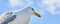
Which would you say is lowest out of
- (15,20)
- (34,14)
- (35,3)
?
(15,20)

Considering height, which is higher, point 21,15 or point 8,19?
point 21,15

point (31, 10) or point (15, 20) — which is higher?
point (31, 10)

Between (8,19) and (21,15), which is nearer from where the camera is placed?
(8,19)

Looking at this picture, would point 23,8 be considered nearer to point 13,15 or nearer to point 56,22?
point 13,15

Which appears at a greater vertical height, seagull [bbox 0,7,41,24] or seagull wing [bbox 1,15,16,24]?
seagull [bbox 0,7,41,24]

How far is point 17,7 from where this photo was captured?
1.33m

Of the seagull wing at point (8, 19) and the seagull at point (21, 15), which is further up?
the seagull at point (21, 15)

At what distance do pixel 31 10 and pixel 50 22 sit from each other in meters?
0.23

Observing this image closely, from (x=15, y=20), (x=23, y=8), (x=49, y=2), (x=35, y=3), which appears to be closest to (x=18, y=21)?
(x=15, y=20)

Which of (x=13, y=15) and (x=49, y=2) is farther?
(x=49, y=2)

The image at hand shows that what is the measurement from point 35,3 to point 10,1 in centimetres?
25

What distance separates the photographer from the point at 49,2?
1.35m

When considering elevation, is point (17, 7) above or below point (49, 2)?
below

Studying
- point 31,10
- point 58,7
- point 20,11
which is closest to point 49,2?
point 58,7
